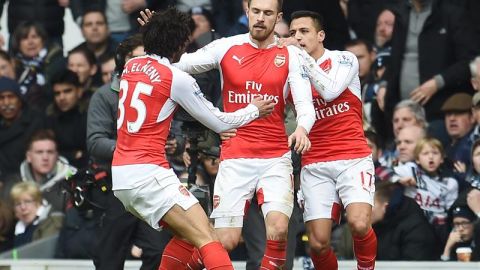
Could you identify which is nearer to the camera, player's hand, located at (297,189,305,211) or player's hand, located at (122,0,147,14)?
player's hand, located at (297,189,305,211)

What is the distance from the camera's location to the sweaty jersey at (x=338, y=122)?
13359 millimetres

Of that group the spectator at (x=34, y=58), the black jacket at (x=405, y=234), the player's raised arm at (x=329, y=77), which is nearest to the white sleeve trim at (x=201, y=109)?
the player's raised arm at (x=329, y=77)

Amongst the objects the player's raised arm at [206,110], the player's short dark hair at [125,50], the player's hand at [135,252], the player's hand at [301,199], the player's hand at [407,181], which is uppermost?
the player's short dark hair at [125,50]

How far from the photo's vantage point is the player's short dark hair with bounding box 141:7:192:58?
1225 centimetres

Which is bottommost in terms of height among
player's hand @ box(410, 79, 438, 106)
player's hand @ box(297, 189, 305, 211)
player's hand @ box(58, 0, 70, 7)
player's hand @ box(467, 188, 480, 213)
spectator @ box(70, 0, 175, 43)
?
player's hand @ box(467, 188, 480, 213)

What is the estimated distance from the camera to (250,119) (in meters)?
12.5

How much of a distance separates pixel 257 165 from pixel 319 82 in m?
0.79

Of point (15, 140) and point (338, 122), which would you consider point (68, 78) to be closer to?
point (15, 140)

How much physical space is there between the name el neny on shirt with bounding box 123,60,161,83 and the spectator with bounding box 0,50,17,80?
6.15 m

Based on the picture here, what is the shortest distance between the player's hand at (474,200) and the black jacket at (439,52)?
4.72 ft

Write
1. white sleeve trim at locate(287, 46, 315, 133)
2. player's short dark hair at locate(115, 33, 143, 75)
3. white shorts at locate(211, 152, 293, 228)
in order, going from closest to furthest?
1. white sleeve trim at locate(287, 46, 315, 133)
2. white shorts at locate(211, 152, 293, 228)
3. player's short dark hair at locate(115, 33, 143, 75)

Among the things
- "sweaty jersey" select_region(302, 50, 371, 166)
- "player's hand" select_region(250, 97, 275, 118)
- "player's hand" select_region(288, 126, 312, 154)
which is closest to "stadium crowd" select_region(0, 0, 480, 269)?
"sweaty jersey" select_region(302, 50, 371, 166)

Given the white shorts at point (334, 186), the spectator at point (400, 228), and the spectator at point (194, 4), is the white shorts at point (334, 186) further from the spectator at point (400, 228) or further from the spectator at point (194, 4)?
the spectator at point (194, 4)

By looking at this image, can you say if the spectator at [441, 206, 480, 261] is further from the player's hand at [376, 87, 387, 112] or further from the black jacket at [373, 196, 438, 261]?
the player's hand at [376, 87, 387, 112]
